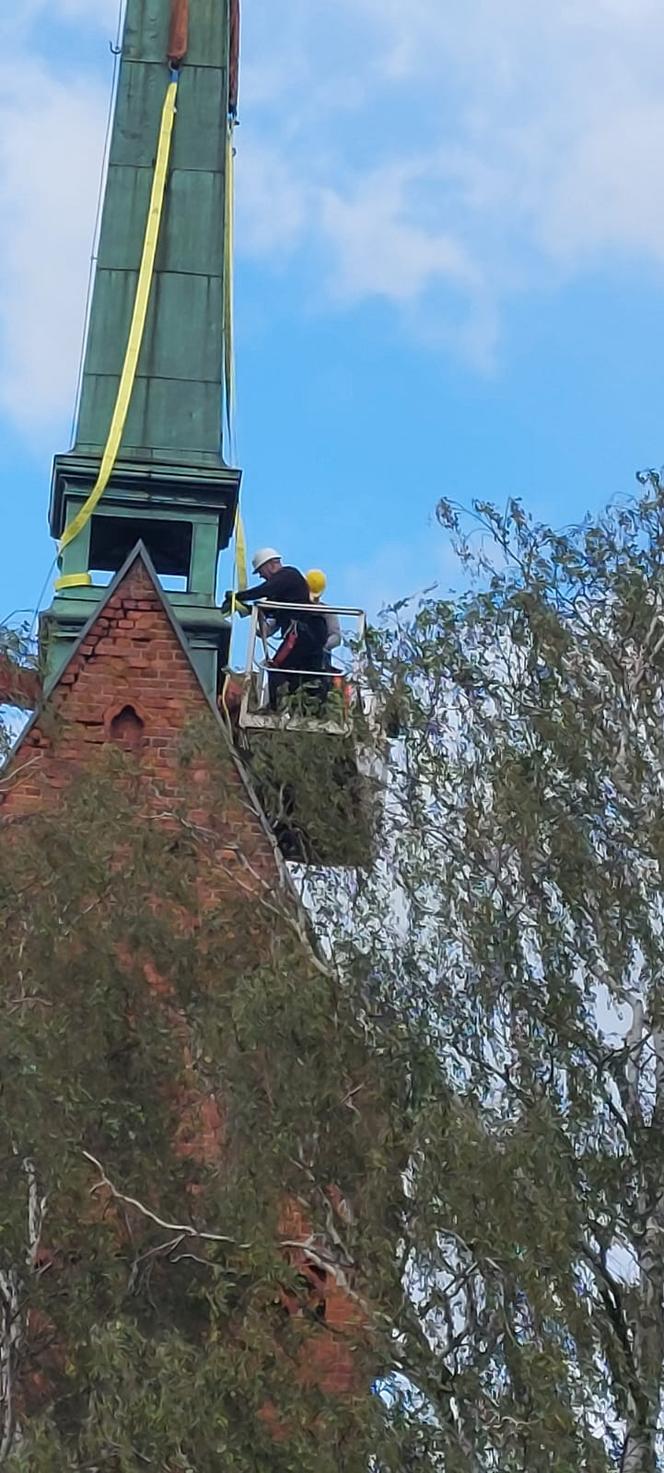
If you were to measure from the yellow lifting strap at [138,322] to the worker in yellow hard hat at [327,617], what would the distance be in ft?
10.0

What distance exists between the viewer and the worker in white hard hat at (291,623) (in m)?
21.2

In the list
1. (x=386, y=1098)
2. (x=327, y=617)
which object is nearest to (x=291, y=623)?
(x=327, y=617)

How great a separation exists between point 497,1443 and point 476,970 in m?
2.76

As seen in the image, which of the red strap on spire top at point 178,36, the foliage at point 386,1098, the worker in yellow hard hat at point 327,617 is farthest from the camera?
the red strap on spire top at point 178,36

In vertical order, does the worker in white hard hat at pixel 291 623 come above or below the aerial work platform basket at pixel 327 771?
above

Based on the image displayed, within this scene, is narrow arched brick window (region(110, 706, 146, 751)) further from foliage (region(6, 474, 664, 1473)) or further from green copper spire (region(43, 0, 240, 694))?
foliage (region(6, 474, 664, 1473))

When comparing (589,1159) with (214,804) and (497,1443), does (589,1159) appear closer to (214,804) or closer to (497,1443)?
(497,1443)

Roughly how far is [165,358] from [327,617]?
5988mm

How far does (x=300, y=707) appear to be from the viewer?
1711 centimetres

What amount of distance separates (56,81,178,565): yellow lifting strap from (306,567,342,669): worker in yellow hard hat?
305 centimetres

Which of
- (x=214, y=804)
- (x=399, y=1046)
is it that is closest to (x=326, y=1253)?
(x=399, y=1046)

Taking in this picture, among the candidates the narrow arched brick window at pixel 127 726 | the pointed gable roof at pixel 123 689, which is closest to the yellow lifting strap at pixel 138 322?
the pointed gable roof at pixel 123 689

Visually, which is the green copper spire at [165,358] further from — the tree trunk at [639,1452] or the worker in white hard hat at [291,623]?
the tree trunk at [639,1452]

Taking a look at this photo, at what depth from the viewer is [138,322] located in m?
26.6
